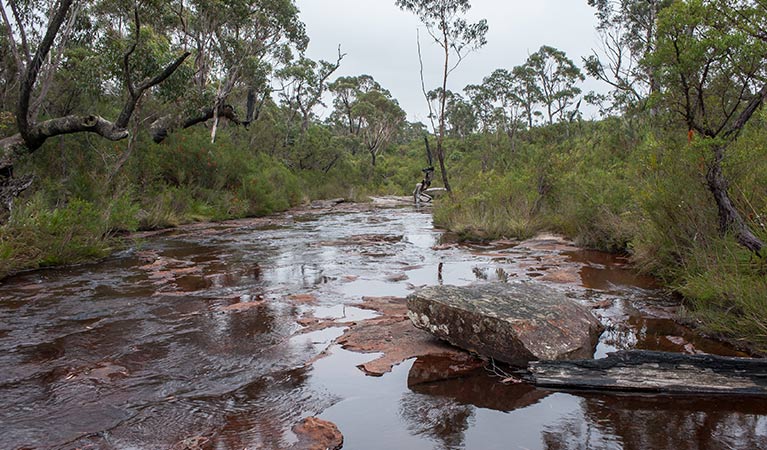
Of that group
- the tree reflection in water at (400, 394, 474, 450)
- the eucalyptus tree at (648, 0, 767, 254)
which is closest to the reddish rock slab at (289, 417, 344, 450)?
the tree reflection in water at (400, 394, 474, 450)

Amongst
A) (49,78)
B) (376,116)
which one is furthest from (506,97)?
(49,78)

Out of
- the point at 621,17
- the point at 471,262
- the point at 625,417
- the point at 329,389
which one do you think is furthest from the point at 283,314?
the point at 621,17

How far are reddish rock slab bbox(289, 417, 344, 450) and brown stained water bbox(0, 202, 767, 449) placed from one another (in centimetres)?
8

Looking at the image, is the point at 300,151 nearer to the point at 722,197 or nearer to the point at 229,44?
the point at 229,44

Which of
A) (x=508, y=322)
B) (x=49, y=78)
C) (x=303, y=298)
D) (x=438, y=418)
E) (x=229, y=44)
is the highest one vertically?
(x=229, y=44)

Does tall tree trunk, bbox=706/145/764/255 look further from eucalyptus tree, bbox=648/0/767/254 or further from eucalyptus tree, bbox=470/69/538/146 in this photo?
eucalyptus tree, bbox=470/69/538/146

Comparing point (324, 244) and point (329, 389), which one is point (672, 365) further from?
point (324, 244)

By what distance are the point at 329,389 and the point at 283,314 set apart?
2291mm

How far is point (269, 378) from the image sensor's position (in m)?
4.12

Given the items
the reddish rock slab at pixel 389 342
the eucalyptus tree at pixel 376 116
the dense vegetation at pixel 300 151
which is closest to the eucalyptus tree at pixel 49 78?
the dense vegetation at pixel 300 151

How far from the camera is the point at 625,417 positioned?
3330 millimetres

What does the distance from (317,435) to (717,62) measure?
18.4ft

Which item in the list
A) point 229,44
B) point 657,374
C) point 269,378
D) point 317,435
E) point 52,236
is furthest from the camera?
point 229,44

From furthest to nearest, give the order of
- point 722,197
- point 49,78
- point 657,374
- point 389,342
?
point 49,78 → point 722,197 → point 389,342 → point 657,374
